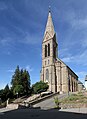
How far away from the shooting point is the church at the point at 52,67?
234ft

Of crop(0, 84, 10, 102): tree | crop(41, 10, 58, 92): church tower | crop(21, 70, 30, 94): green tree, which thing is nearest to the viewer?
crop(0, 84, 10, 102): tree

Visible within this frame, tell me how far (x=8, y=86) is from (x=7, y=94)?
16.1 feet

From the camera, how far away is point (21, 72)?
239ft

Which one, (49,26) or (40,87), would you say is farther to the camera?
(49,26)

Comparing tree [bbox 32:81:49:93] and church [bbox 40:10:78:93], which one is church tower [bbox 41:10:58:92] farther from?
tree [bbox 32:81:49:93]

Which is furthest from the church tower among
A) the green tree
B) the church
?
the green tree

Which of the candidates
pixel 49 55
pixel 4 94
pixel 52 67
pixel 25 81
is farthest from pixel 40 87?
pixel 49 55

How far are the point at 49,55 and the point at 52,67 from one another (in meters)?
5.84

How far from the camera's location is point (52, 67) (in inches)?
2874

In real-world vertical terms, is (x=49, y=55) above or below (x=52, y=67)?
above

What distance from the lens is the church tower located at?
234 ft

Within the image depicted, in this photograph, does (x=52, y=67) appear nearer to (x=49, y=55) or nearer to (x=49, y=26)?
(x=49, y=55)

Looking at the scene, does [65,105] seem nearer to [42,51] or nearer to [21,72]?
[21,72]

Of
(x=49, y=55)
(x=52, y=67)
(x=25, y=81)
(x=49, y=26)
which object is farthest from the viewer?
(x=49, y=26)
